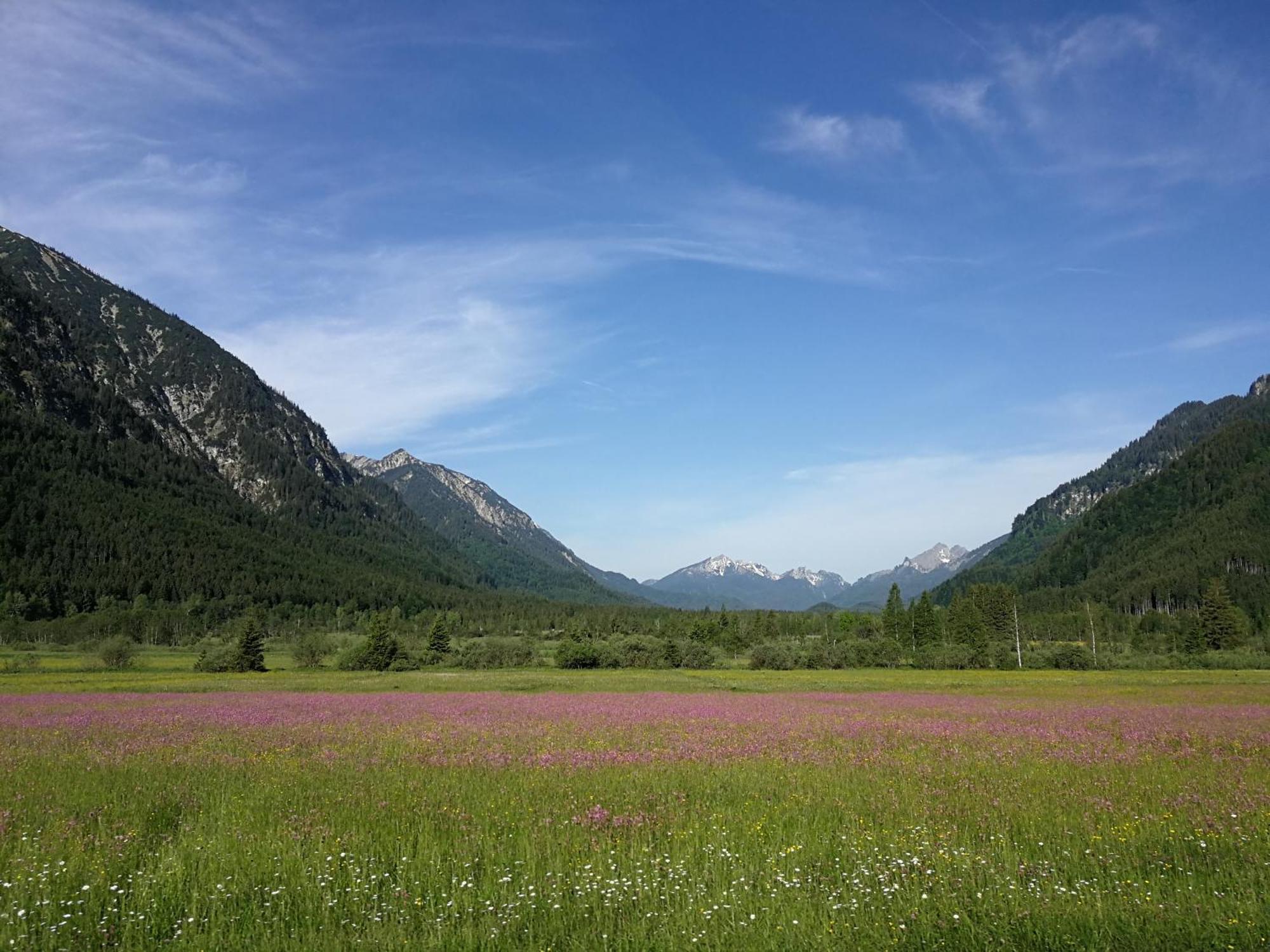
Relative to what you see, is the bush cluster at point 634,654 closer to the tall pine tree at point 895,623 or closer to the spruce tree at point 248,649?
the spruce tree at point 248,649

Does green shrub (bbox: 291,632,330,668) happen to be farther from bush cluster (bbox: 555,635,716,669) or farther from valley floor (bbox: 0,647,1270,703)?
bush cluster (bbox: 555,635,716,669)

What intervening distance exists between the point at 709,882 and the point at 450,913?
9.39 ft

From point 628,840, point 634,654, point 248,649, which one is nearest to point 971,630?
point 634,654

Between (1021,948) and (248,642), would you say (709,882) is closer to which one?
(1021,948)

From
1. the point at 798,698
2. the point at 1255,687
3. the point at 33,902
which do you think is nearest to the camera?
the point at 33,902

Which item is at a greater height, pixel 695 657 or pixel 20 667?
pixel 20 667

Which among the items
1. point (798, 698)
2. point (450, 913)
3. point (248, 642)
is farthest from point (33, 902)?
point (248, 642)

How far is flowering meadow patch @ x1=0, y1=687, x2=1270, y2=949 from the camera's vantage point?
6.73m

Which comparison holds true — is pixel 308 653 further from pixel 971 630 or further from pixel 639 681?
pixel 971 630

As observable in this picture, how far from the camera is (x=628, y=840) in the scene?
1002 centimetres

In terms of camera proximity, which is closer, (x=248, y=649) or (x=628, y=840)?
(x=628, y=840)

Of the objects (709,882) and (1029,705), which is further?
(1029,705)

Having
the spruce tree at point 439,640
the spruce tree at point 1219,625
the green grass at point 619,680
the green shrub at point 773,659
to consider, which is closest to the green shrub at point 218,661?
the green grass at point 619,680

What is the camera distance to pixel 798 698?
126ft
